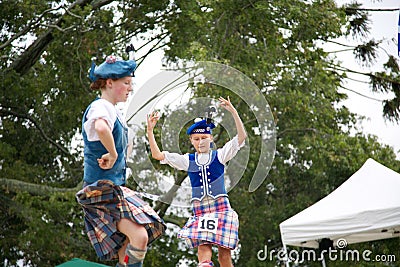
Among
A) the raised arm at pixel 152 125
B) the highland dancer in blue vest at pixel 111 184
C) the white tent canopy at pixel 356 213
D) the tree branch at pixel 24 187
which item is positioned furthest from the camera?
the tree branch at pixel 24 187

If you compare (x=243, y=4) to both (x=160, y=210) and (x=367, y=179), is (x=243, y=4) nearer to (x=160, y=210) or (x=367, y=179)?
(x=160, y=210)

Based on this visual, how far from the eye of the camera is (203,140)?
15.8ft

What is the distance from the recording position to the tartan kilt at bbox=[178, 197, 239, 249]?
473cm

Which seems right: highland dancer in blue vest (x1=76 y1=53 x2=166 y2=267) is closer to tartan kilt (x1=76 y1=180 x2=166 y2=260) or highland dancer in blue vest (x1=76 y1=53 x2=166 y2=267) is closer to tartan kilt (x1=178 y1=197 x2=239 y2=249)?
tartan kilt (x1=76 y1=180 x2=166 y2=260)

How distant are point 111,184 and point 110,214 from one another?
0.16m

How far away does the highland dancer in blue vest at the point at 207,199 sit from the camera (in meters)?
4.73

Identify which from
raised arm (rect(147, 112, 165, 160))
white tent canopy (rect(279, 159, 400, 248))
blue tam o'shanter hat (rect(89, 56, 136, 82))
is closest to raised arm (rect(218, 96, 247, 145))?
raised arm (rect(147, 112, 165, 160))

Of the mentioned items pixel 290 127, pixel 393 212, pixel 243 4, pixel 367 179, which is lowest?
pixel 393 212

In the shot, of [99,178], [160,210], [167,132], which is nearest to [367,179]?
[167,132]

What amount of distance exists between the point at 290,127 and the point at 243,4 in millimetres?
2743

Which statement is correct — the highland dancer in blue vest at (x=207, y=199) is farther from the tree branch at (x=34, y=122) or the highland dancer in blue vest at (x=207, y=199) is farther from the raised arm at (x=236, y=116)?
the tree branch at (x=34, y=122)

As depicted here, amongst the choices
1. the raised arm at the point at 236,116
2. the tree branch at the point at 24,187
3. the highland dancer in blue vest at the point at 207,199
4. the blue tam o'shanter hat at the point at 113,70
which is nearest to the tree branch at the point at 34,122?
the tree branch at the point at 24,187

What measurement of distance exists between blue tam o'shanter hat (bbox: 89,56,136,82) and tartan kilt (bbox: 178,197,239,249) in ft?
4.51

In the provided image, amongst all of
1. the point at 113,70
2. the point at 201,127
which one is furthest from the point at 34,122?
the point at 113,70
